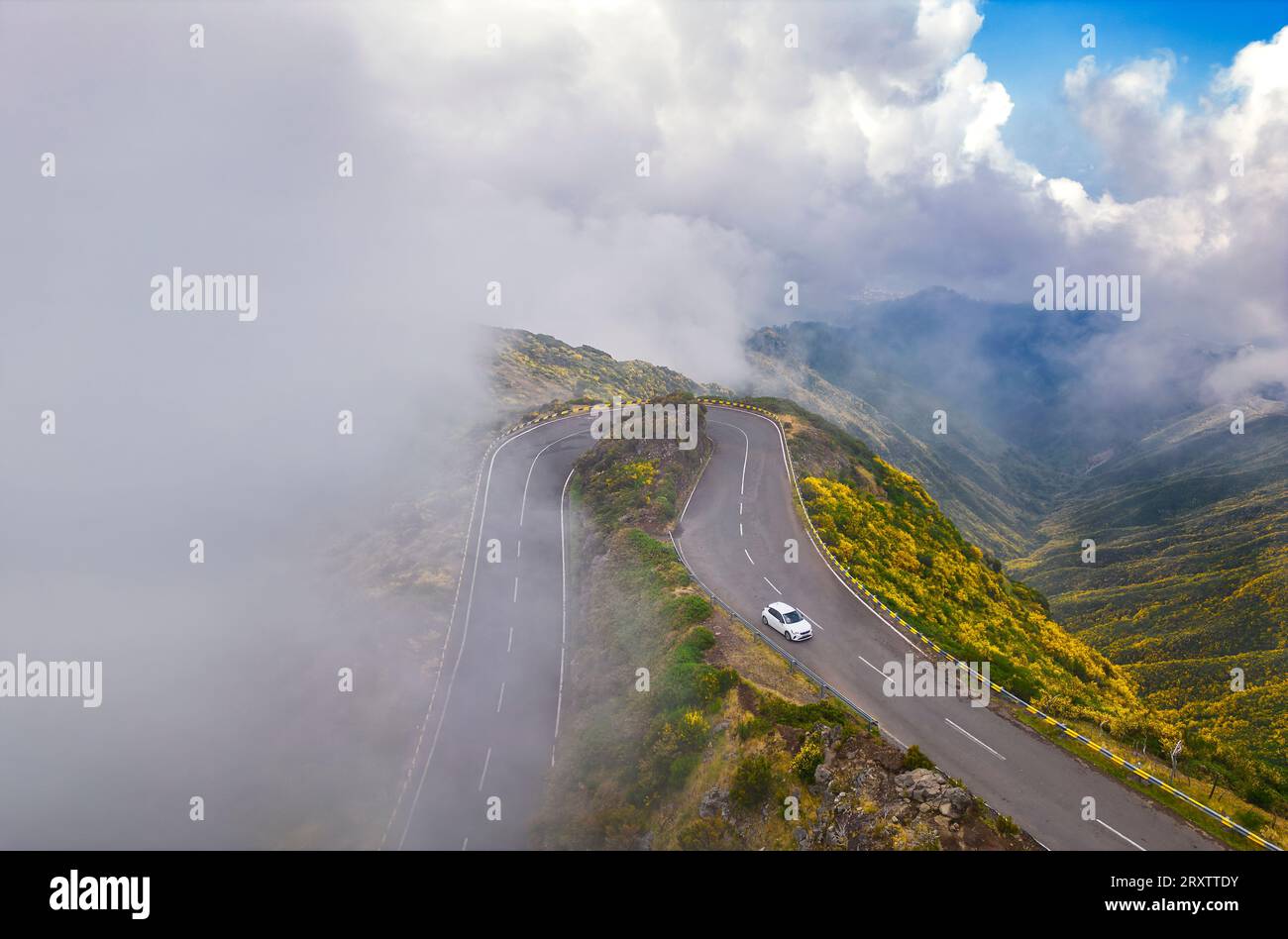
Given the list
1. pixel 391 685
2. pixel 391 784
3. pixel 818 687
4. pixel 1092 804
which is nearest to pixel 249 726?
pixel 391 685

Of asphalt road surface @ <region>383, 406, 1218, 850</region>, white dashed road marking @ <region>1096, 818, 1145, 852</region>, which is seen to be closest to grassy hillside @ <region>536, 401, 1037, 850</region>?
asphalt road surface @ <region>383, 406, 1218, 850</region>

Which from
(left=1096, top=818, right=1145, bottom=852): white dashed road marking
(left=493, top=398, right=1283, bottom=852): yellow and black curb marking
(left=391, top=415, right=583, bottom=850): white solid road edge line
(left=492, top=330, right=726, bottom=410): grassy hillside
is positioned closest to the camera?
(left=1096, top=818, right=1145, bottom=852): white dashed road marking

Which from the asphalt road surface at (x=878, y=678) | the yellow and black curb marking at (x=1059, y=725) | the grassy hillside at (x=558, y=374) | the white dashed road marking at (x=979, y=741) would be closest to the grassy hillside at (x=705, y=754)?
the asphalt road surface at (x=878, y=678)

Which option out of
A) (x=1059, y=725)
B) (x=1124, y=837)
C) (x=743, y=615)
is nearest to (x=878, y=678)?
(x=1059, y=725)

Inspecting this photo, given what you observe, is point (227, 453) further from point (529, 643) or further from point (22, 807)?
point (529, 643)

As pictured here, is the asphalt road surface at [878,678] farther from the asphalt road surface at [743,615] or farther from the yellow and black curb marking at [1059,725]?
the yellow and black curb marking at [1059,725]

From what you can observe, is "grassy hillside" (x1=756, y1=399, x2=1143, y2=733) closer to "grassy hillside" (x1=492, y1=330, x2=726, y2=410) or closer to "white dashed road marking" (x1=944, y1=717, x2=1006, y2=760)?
"white dashed road marking" (x1=944, y1=717, x2=1006, y2=760)
